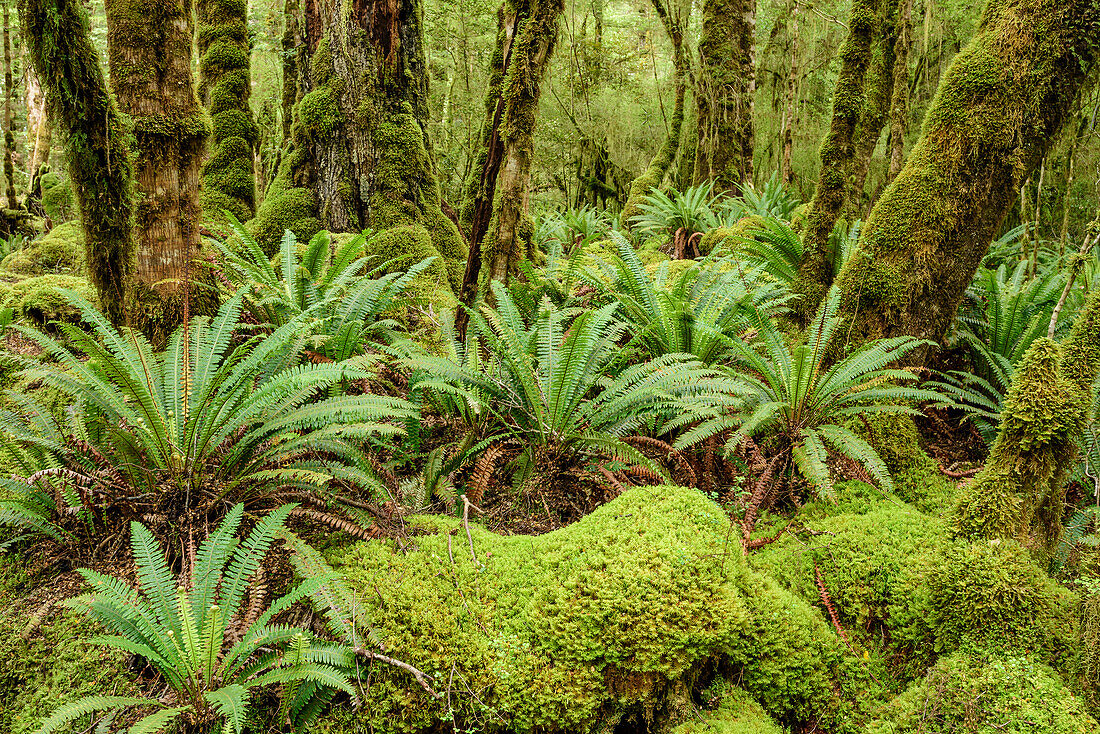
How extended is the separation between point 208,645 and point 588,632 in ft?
3.61

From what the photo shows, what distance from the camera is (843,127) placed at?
4.11m

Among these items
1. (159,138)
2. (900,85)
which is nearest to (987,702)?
(159,138)

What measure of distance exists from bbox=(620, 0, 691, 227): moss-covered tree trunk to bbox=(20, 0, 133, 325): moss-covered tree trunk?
700 centimetres

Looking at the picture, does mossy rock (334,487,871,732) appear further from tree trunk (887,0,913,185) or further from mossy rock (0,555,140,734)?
tree trunk (887,0,913,185)

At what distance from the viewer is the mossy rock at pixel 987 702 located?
1607 millimetres

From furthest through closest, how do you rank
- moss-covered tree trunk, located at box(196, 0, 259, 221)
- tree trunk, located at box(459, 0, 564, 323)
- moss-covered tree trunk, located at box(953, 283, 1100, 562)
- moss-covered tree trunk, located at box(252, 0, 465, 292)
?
moss-covered tree trunk, located at box(196, 0, 259, 221) < moss-covered tree trunk, located at box(252, 0, 465, 292) < tree trunk, located at box(459, 0, 564, 323) < moss-covered tree trunk, located at box(953, 283, 1100, 562)

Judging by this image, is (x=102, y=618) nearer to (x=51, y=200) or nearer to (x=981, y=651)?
(x=981, y=651)

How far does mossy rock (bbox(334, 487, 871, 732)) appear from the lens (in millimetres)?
1824

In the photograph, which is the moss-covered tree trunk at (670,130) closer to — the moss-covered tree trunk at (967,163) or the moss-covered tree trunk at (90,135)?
the moss-covered tree trunk at (967,163)

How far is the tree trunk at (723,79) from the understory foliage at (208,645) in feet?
27.7

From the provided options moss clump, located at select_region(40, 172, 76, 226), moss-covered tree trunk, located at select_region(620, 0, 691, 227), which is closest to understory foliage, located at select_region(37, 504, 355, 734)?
moss-covered tree trunk, located at select_region(620, 0, 691, 227)

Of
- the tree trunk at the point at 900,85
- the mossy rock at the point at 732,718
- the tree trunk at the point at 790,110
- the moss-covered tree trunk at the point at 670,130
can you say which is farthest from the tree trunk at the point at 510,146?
the tree trunk at the point at 790,110

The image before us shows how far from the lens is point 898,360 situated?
3.35m

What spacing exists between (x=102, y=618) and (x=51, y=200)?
29.0ft
